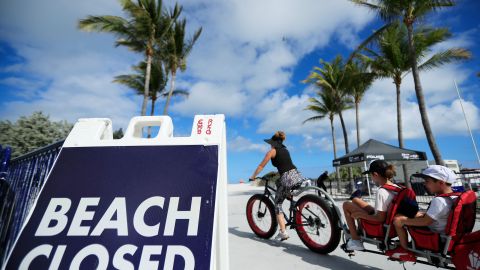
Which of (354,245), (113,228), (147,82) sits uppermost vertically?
(147,82)

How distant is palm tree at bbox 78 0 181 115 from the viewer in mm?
13828

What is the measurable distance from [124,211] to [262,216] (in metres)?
3.51

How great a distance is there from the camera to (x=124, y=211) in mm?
1168

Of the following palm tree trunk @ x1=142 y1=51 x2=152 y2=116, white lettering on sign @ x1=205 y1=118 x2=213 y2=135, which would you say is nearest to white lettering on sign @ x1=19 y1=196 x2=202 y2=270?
white lettering on sign @ x1=205 y1=118 x2=213 y2=135

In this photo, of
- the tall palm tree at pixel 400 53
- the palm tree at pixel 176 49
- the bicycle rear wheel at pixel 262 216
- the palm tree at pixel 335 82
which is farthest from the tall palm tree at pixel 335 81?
the bicycle rear wheel at pixel 262 216

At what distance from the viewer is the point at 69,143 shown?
56.4 inches

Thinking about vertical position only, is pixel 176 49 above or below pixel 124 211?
above

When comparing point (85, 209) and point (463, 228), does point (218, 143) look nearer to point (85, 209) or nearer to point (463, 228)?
point (85, 209)

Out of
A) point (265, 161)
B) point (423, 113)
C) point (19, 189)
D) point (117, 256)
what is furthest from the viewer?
point (423, 113)

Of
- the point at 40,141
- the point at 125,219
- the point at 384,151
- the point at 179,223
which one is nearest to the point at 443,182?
the point at 179,223

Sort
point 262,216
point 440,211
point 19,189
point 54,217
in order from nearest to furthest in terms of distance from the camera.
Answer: point 54,217, point 440,211, point 19,189, point 262,216

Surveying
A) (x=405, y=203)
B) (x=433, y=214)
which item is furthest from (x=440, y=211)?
(x=405, y=203)

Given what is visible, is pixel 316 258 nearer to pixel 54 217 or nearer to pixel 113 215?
pixel 113 215

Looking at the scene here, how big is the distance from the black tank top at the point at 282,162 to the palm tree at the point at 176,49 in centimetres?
1575
